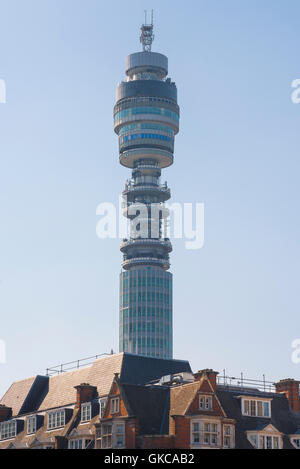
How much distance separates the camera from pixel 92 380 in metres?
130

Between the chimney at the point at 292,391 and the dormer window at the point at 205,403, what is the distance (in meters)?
15.9

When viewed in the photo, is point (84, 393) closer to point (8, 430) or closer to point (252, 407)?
point (8, 430)

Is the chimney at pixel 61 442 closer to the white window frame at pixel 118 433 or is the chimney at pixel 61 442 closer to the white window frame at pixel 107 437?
the white window frame at pixel 107 437

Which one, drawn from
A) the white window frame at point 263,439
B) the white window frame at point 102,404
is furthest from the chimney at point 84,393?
the white window frame at point 263,439

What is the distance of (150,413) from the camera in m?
113

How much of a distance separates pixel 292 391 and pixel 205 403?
17.1m

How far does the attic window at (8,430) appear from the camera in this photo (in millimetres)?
133500

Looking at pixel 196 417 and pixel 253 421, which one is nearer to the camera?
pixel 196 417

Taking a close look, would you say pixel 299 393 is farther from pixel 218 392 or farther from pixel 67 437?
pixel 67 437

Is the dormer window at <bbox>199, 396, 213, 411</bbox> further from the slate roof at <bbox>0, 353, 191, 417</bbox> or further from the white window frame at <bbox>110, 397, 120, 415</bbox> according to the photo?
the slate roof at <bbox>0, 353, 191, 417</bbox>

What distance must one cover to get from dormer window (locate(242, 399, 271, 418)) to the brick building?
0.38ft

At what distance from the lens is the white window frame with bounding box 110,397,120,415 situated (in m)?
112
